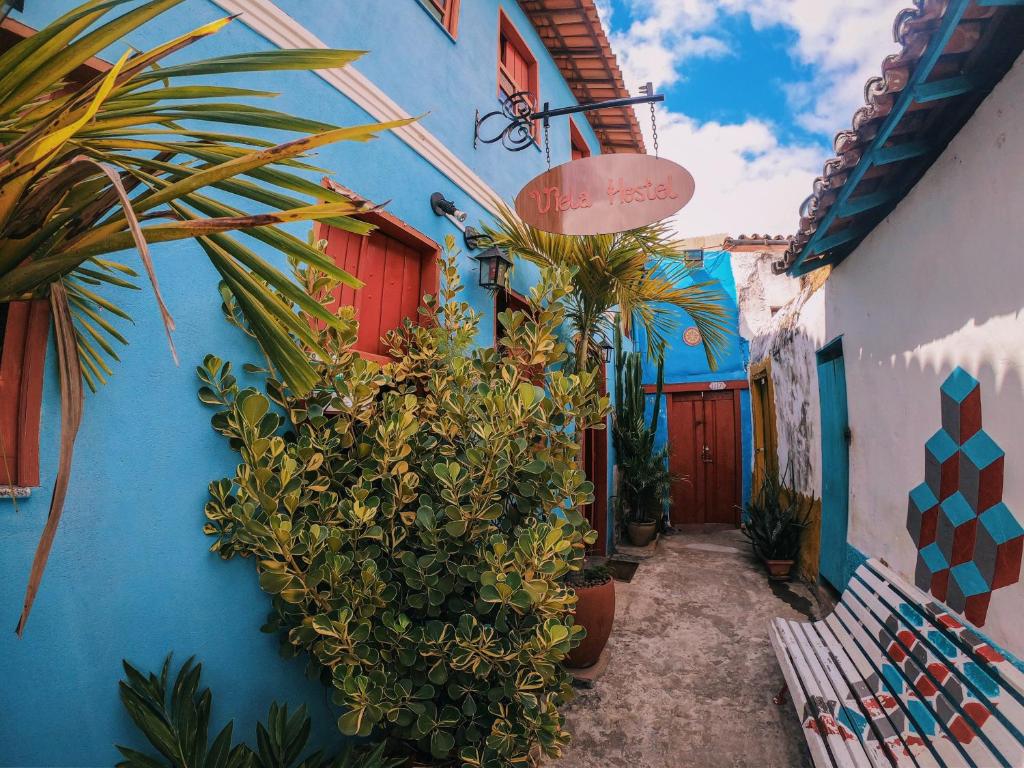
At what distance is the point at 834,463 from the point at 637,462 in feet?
9.24

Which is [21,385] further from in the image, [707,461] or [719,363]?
[719,363]

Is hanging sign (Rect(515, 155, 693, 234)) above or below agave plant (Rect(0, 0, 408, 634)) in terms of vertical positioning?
above

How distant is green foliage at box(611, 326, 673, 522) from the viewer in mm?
6684

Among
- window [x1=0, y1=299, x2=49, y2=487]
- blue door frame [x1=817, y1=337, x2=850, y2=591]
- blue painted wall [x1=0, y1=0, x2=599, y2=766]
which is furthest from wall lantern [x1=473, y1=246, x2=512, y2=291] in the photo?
blue door frame [x1=817, y1=337, x2=850, y2=591]

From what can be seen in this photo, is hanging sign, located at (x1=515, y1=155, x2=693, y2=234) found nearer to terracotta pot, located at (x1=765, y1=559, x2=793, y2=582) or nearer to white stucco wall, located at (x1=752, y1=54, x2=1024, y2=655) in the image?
white stucco wall, located at (x1=752, y1=54, x2=1024, y2=655)

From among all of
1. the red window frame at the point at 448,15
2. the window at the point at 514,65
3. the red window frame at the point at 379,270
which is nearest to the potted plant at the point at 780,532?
the red window frame at the point at 379,270

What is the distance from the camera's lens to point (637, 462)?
267 inches

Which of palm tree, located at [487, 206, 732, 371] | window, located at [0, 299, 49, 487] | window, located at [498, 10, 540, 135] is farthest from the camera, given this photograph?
window, located at [498, 10, 540, 135]

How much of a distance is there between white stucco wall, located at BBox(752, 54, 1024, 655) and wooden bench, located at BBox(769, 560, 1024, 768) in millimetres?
226

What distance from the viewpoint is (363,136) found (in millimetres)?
886

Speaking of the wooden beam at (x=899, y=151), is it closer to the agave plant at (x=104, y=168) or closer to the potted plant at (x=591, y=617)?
the agave plant at (x=104, y=168)

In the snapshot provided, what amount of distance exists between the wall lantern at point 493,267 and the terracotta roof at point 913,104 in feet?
6.52

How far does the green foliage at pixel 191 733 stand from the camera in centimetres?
162

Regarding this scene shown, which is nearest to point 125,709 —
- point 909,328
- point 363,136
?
point 363,136
